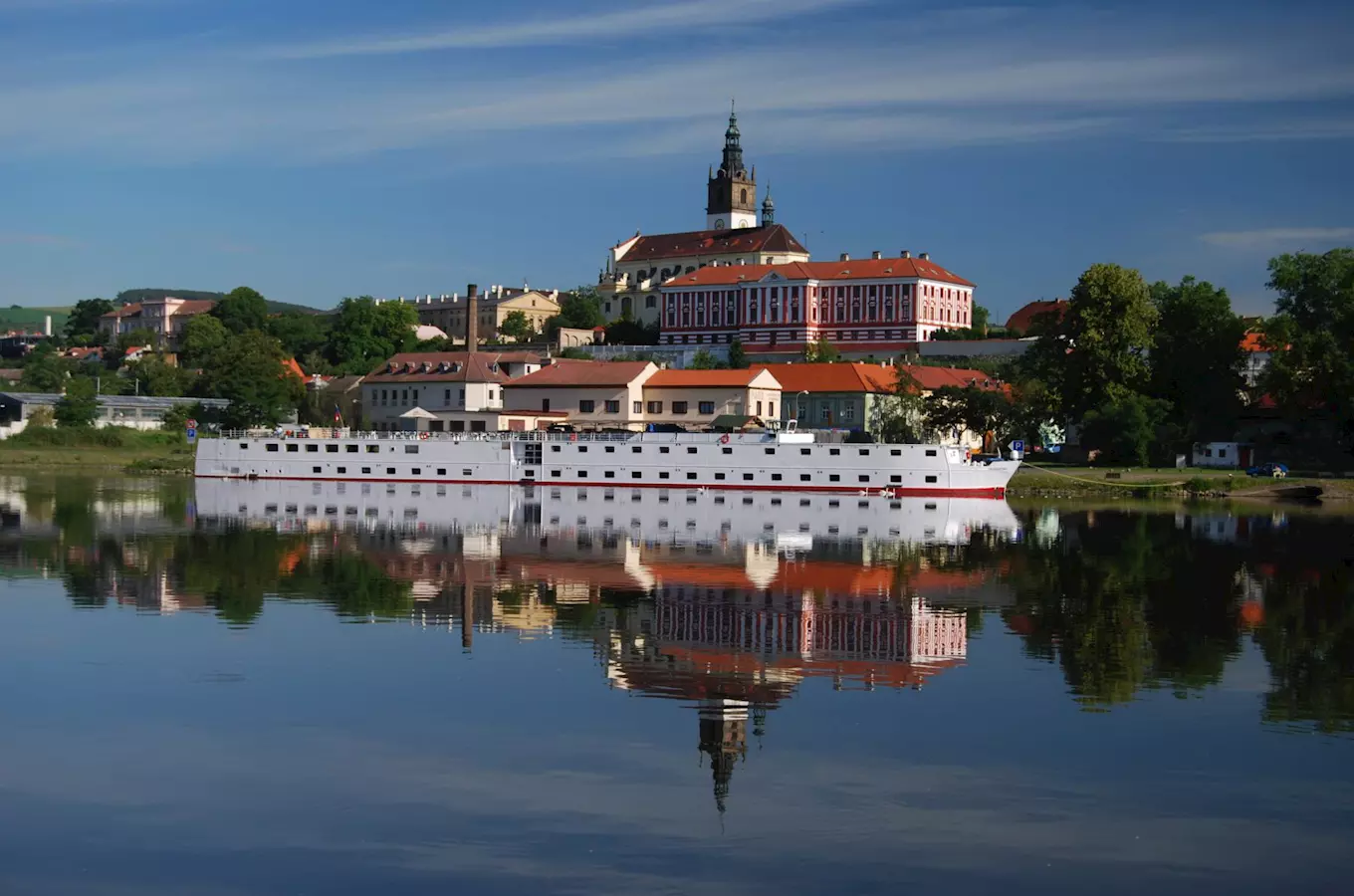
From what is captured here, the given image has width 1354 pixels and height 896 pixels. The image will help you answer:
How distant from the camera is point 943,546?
129 feet

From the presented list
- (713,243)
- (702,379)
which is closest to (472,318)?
(702,379)

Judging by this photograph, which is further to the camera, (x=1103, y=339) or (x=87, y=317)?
(x=87, y=317)

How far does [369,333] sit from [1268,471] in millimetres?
76226

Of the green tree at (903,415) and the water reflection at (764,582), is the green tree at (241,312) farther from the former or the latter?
the water reflection at (764,582)

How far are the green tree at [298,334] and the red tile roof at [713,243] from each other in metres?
33.2

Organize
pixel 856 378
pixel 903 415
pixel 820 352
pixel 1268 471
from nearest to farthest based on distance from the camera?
pixel 1268 471, pixel 903 415, pixel 856 378, pixel 820 352

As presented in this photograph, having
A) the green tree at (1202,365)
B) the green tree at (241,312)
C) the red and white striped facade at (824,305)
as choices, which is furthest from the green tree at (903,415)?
the green tree at (241,312)

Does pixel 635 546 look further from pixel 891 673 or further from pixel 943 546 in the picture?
pixel 891 673

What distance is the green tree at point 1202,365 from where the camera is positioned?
78.0m

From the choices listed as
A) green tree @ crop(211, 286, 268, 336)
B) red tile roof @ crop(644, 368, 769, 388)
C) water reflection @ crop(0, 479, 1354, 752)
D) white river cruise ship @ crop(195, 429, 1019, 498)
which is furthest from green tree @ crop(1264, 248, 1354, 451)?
green tree @ crop(211, 286, 268, 336)

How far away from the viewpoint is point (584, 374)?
84812 millimetres

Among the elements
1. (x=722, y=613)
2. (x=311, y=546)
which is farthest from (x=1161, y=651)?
(x=311, y=546)

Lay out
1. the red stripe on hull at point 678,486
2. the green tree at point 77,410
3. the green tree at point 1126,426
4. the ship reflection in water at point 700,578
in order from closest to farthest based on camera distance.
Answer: the ship reflection in water at point 700,578 → the red stripe on hull at point 678,486 → the green tree at point 1126,426 → the green tree at point 77,410

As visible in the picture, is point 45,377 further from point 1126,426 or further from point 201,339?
point 1126,426
